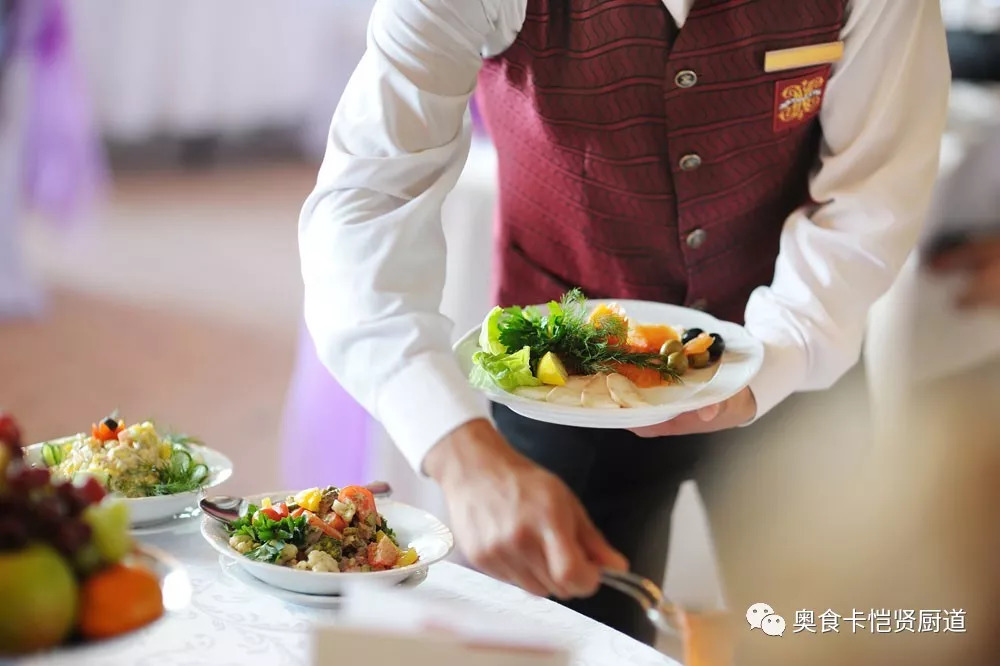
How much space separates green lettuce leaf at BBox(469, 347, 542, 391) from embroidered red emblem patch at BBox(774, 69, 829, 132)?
45cm

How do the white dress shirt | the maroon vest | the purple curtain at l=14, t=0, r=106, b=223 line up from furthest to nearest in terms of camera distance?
1. the purple curtain at l=14, t=0, r=106, b=223
2. the maroon vest
3. the white dress shirt

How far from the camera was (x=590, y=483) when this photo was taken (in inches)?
61.9

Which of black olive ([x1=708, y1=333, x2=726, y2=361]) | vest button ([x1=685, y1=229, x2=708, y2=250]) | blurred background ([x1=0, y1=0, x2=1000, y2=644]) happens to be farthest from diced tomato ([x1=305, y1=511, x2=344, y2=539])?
blurred background ([x1=0, y1=0, x2=1000, y2=644])

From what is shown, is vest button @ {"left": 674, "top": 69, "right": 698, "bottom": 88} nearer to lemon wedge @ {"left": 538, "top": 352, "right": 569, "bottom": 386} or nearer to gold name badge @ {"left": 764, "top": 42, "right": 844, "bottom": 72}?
gold name badge @ {"left": 764, "top": 42, "right": 844, "bottom": 72}

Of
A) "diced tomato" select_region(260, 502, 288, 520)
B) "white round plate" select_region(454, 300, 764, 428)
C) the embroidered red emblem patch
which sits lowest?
"diced tomato" select_region(260, 502, 288, 520)

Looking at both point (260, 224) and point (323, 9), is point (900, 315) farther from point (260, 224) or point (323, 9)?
point (323, 9)

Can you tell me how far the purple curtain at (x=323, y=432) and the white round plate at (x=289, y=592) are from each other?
116cm

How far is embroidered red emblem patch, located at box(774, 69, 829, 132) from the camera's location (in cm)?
137

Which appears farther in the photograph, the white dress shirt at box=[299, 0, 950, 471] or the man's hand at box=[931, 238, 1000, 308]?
the man's hand at box=[931, 238, 1000, 308]

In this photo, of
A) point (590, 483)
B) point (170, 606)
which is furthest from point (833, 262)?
point (170, 606)

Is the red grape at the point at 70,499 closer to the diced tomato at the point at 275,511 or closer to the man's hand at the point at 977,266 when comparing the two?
the diced tomato at the point at 275,511

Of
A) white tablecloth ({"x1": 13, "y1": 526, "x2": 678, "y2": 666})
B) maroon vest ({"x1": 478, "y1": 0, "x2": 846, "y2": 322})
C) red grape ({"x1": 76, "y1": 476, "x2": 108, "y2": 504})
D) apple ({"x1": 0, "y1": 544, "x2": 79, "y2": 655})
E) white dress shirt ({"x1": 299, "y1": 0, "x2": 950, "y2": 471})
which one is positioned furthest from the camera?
maroon vest ({"x1": 478, "y1": 0, "x2": 846, "y2": 322})

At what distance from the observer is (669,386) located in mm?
1242

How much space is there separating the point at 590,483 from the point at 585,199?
0.39 metres
